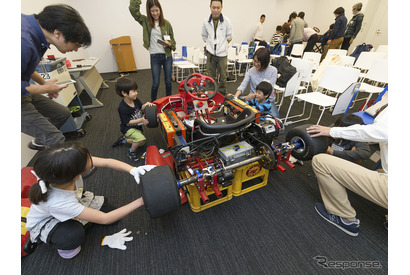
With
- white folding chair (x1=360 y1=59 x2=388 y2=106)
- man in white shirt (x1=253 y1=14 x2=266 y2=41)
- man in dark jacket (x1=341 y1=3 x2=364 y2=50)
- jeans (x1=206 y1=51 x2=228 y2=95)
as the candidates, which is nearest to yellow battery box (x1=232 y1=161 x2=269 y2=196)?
jeans (x1=206 y1=51 x2=228 y2=95)

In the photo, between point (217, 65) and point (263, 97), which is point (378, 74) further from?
point (217, 65)

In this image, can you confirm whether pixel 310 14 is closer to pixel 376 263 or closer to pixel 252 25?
pixel 252 25

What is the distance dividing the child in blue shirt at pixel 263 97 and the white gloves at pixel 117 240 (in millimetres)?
2068

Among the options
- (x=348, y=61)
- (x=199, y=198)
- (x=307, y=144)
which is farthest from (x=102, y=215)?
(x=348, y=61)

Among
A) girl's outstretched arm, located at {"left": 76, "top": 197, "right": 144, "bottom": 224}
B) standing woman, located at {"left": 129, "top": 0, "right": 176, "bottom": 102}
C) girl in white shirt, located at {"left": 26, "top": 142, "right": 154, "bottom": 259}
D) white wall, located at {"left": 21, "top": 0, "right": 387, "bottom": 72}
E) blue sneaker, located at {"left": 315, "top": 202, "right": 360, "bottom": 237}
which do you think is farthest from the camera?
white wall, located at {"left": 21, "top": 0, "right": 387, "bottom": 72}

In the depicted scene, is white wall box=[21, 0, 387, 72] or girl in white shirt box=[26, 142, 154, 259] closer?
girl in white shirt box=[26, 142, 154, 259]

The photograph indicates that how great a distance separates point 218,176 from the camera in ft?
4.54

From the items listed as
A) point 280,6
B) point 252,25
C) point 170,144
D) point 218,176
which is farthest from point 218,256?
point 280,6

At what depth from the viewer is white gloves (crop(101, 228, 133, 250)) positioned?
4.47 feet

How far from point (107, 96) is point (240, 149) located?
4126mm

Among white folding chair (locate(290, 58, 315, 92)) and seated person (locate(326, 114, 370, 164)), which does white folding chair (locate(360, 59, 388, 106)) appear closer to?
white folding chair (locate(290, 58, 315, 92))

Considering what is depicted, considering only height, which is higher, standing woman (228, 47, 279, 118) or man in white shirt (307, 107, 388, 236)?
standing woman (228, 47, 279, 118)

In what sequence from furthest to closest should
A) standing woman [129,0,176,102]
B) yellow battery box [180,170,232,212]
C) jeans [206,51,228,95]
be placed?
jeans [206,51,228,95] → standing woman [129,0,176,102] → yellow battery box [180,170,232,212]

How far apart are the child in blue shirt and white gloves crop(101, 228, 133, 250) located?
2.07m
